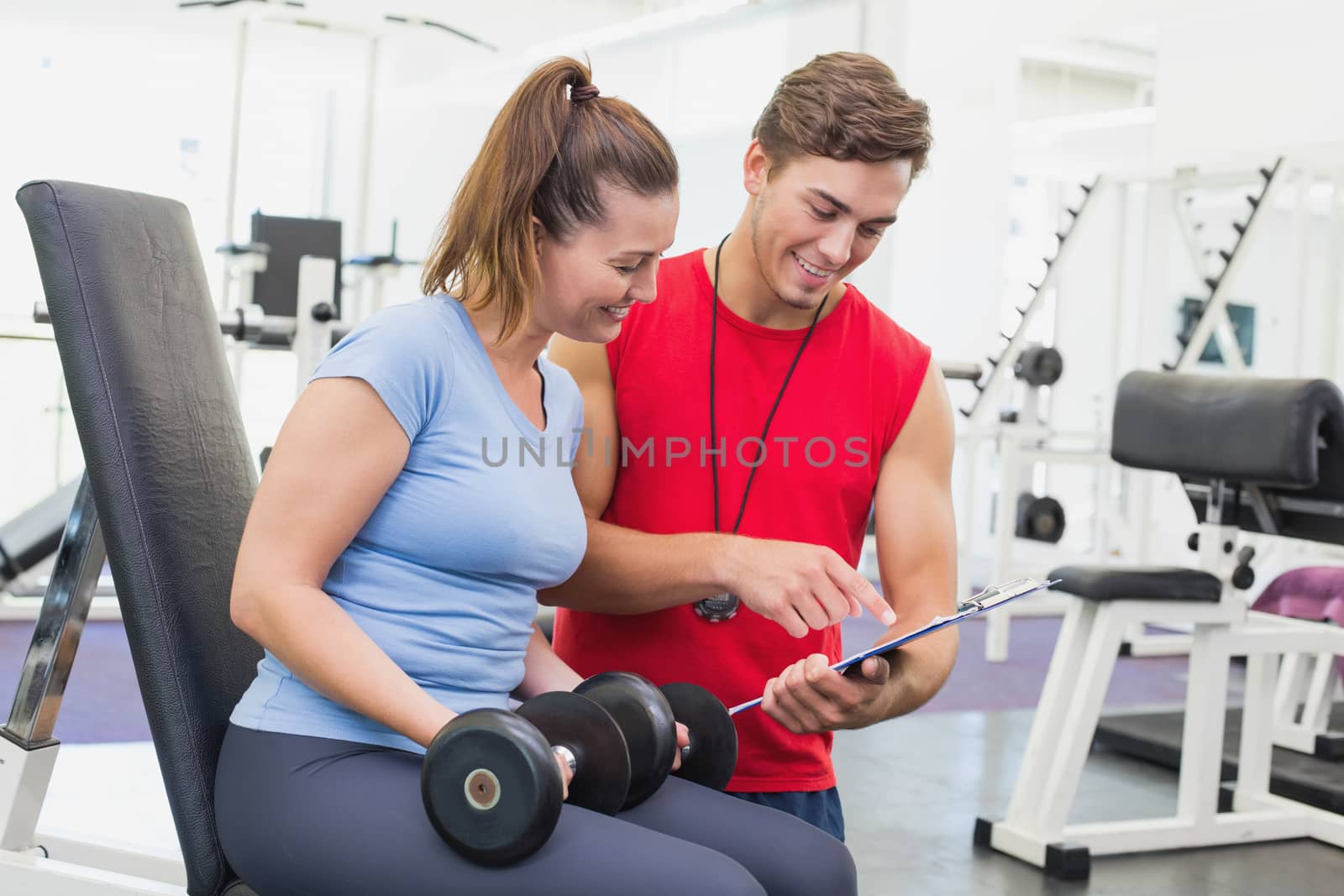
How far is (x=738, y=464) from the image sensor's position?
1502 millimetres

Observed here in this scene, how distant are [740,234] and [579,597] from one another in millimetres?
477

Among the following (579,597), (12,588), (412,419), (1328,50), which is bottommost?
(12,588)

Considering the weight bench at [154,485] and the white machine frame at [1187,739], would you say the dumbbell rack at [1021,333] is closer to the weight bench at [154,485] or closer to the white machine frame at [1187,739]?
the white machine frame at [1187,739]

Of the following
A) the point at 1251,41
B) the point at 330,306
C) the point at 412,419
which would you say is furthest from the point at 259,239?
the point at 1251,41

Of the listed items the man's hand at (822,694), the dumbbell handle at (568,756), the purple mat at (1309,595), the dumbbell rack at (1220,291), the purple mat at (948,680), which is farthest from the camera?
the dumbbell rack at (1220,291)

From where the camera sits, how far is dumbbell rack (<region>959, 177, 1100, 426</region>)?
16.8ft

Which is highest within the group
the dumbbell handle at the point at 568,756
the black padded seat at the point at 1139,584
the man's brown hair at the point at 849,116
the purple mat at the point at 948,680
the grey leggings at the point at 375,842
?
the man's brown hair at the point at 849,116

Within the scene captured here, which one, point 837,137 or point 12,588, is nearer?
point 837,137

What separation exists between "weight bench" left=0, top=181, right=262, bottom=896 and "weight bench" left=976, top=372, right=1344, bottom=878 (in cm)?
205

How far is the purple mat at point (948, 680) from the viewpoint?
353cm

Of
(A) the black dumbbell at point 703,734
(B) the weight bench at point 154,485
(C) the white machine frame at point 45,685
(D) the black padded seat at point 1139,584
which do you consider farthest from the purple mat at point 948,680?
(A) the black dumbbell at point 703,734

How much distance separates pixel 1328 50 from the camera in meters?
5.88

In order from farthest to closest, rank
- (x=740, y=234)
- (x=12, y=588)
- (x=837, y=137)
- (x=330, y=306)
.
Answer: (x=330, y=306) → (x=12, y=588) → (x=740, y=234) → (x=837, y=137)

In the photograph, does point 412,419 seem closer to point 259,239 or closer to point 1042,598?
point 259,239
